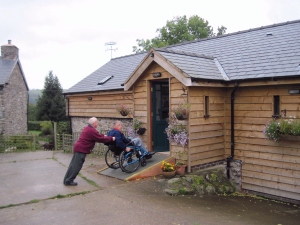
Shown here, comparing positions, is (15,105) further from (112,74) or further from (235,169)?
(235,169)

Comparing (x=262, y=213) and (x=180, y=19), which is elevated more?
(x=180, y=19)

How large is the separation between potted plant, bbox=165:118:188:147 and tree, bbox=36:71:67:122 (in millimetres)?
26582

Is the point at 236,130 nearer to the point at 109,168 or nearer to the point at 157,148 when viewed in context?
the point at 157,148

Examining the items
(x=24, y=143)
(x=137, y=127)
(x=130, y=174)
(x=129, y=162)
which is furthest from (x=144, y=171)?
(x=24, y=143)

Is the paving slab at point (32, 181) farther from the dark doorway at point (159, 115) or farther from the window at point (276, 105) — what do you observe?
the window at point (276, 105)

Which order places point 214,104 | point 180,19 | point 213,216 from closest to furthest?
1. point 213,216
2. point 214,104
3. point 180,19

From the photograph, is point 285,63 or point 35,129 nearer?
point 285,63

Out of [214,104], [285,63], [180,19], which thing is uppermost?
[180,19]

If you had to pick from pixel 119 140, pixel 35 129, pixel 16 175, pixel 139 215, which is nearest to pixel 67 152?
pixel 16 175

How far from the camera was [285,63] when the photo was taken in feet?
30.5

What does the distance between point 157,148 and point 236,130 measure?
2.79 metres

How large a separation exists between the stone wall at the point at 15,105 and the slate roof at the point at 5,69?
0.51m

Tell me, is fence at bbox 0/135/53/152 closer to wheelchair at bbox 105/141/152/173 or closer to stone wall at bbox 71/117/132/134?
stone wall at bbox 71/117/132/134

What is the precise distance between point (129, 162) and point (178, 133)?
1.72 meters
